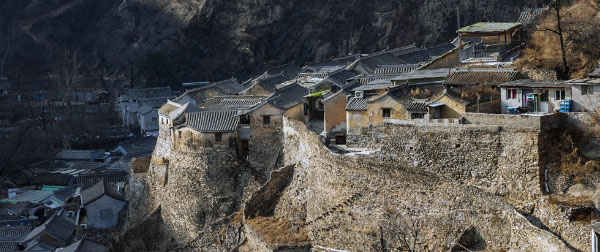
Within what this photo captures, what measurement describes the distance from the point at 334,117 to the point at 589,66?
26.9 ft

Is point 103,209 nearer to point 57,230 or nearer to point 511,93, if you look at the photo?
point 57,230

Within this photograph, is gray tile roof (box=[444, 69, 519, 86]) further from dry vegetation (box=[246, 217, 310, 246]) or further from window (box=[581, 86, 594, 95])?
dry vegetation (box=[246, 217, 310, 246])

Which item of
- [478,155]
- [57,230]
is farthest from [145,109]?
[478,155]

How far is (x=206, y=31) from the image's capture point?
5728cm

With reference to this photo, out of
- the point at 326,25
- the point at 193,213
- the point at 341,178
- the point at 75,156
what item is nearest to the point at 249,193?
the point at 193,213

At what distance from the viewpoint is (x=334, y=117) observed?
2719cm

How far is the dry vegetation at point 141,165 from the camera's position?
3281cm

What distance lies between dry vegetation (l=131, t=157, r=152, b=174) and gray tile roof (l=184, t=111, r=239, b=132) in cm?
616

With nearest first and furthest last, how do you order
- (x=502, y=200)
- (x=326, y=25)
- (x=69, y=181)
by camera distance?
(x=502, y=200) < (x=69, y=181) < (x=326, y=25)

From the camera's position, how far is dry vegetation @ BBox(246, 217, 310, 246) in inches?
899

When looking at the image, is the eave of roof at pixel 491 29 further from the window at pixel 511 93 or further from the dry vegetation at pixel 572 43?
the window at pixel 511 93

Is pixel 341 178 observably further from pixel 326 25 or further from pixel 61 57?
pixel 61 57

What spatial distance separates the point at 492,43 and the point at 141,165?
14.6 metres

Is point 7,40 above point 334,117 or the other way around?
above
